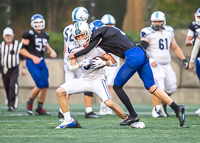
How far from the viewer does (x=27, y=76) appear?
12641mm

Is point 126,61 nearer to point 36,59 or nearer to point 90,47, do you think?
point 90,47

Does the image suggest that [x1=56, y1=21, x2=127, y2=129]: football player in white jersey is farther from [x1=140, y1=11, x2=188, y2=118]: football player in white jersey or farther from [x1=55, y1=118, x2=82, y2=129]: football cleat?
[x1=140, y1=11, x2=188, y2=118]: football player in white jersey

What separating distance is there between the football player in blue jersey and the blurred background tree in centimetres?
288

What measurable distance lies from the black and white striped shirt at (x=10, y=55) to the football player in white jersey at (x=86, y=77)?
4.74m

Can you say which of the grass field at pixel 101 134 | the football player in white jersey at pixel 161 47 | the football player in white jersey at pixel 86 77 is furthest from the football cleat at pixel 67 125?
the football player in white jersey at pixel 161 47

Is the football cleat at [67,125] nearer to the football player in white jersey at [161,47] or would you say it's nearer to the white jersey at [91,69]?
the white jersey at [91,69]

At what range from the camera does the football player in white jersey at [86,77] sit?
19.7ft

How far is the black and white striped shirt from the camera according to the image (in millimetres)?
10797

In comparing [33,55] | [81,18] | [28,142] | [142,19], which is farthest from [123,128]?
[142,19]

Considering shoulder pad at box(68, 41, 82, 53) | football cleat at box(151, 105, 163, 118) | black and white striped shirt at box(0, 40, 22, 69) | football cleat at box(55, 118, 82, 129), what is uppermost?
shoulder pad at box(68, 41, 82, 53)

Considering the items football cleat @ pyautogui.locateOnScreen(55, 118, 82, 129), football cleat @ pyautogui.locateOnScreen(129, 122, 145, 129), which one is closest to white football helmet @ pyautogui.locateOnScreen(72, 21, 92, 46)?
football cleat @ pyautogui.locateOnScreen(55, 118, 82, 129)

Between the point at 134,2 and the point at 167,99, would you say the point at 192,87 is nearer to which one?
the point at 134,2

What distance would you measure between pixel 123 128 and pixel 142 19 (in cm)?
625

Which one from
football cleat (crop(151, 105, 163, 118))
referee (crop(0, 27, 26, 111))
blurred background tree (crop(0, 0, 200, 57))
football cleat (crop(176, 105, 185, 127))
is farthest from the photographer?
blurred background tree (crop(0, 0, 200, 57))
